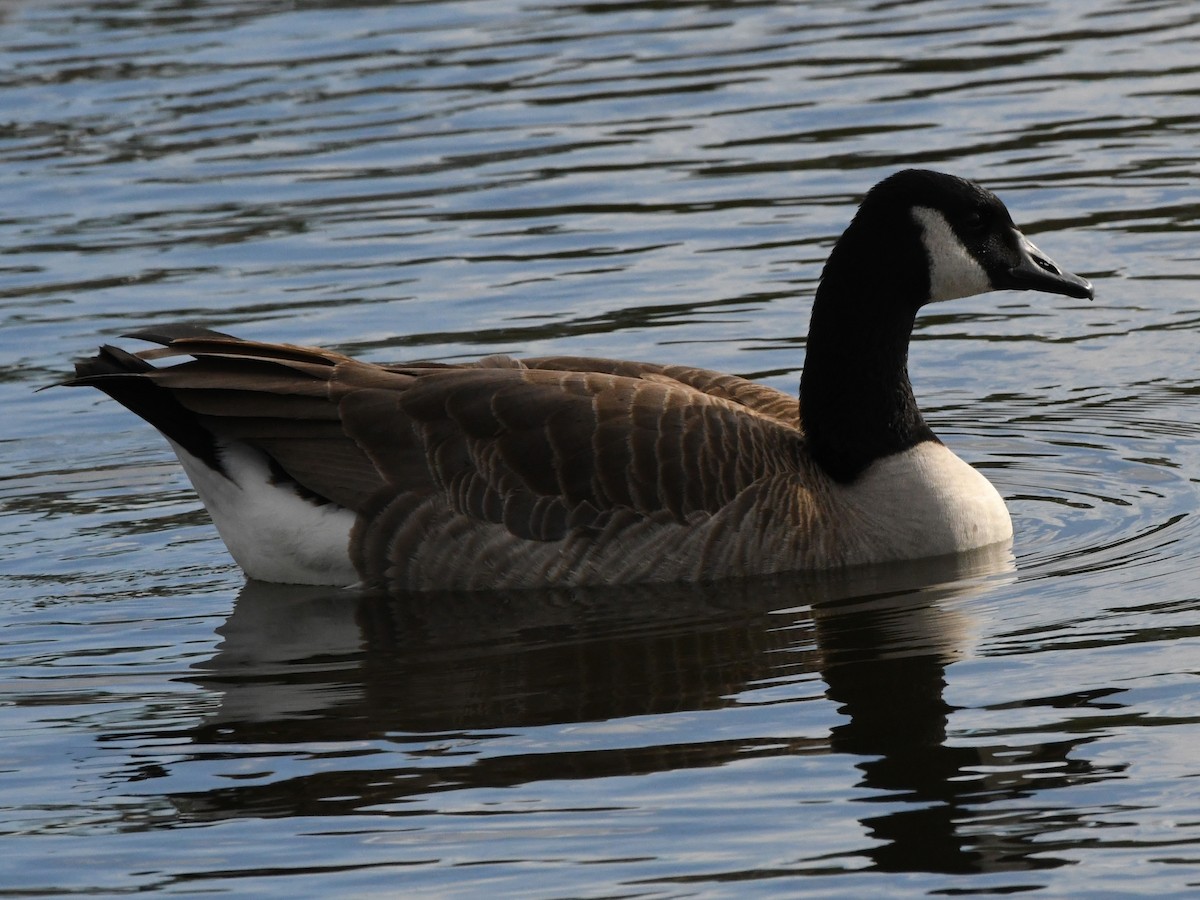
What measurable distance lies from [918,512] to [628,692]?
7.37 feet

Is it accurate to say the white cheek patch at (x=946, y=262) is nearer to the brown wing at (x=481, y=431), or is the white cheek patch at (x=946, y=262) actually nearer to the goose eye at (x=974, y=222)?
the goose eye at (x=974, y=222)

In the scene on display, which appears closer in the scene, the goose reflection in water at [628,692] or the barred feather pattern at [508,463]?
the goose reflection in water at [628,692]

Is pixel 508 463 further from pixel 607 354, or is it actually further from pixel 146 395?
pixel 607 354

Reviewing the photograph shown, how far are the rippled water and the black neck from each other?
65cm

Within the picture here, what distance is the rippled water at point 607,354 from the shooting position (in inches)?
272

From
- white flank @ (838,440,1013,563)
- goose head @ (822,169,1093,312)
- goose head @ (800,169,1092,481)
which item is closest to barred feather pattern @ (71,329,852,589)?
white flank @ (838,440,1013,563)

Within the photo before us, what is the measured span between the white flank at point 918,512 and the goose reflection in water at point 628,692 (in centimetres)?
11

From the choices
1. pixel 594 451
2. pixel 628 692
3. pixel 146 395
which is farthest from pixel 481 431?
pixel 628 692

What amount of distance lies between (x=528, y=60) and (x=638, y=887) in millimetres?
14646

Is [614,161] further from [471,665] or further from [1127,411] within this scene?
[471,665]

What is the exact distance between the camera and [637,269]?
14.5m

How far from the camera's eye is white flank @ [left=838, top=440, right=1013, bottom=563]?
9.92 meters

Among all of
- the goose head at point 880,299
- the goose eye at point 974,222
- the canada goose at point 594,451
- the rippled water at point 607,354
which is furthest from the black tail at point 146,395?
the goose eye at point 974,222

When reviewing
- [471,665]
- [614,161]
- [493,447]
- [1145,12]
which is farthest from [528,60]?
[471,665]
